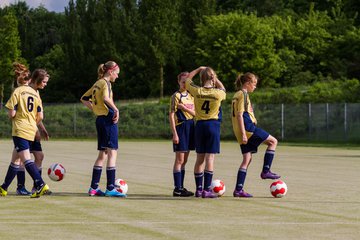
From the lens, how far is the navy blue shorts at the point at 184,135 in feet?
44.3

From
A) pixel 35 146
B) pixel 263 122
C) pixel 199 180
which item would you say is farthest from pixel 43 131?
pixel 263 122

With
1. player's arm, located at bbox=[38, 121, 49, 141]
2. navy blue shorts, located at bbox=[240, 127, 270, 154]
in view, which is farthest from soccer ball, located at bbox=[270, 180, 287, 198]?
player's arm, located at bbox=[38, 121, 49, 141]

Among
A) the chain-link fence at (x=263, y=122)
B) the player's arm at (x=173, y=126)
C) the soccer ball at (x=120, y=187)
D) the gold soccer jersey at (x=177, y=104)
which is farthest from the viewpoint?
the chain-link fence at (x=263, y=122)

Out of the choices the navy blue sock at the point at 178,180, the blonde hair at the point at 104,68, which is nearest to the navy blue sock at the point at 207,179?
the navy blue sock at the point at 178,180

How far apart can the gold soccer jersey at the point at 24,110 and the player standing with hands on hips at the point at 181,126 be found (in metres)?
2.15

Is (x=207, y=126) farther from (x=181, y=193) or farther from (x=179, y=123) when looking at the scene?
(x=181, y=193)

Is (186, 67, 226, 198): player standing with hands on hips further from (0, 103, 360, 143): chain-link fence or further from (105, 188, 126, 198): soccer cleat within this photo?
(0, 103, 360, 143): chain-link fence

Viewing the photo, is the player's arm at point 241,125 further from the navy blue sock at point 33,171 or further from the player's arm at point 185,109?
the navy blue sock at point 33,171

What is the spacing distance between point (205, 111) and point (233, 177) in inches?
206

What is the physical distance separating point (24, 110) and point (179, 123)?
245 centimetres

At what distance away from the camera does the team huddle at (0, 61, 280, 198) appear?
1290cm

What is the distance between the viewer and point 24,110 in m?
13.0

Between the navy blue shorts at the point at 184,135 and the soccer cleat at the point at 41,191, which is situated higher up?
the navy blue shorts at the point at 184,135

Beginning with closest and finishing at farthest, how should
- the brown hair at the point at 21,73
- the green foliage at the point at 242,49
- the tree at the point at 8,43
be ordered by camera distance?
the brown hair at the point at 21,73 → the green foliage at the point at 242,49 → the tree at the point at 8,43
